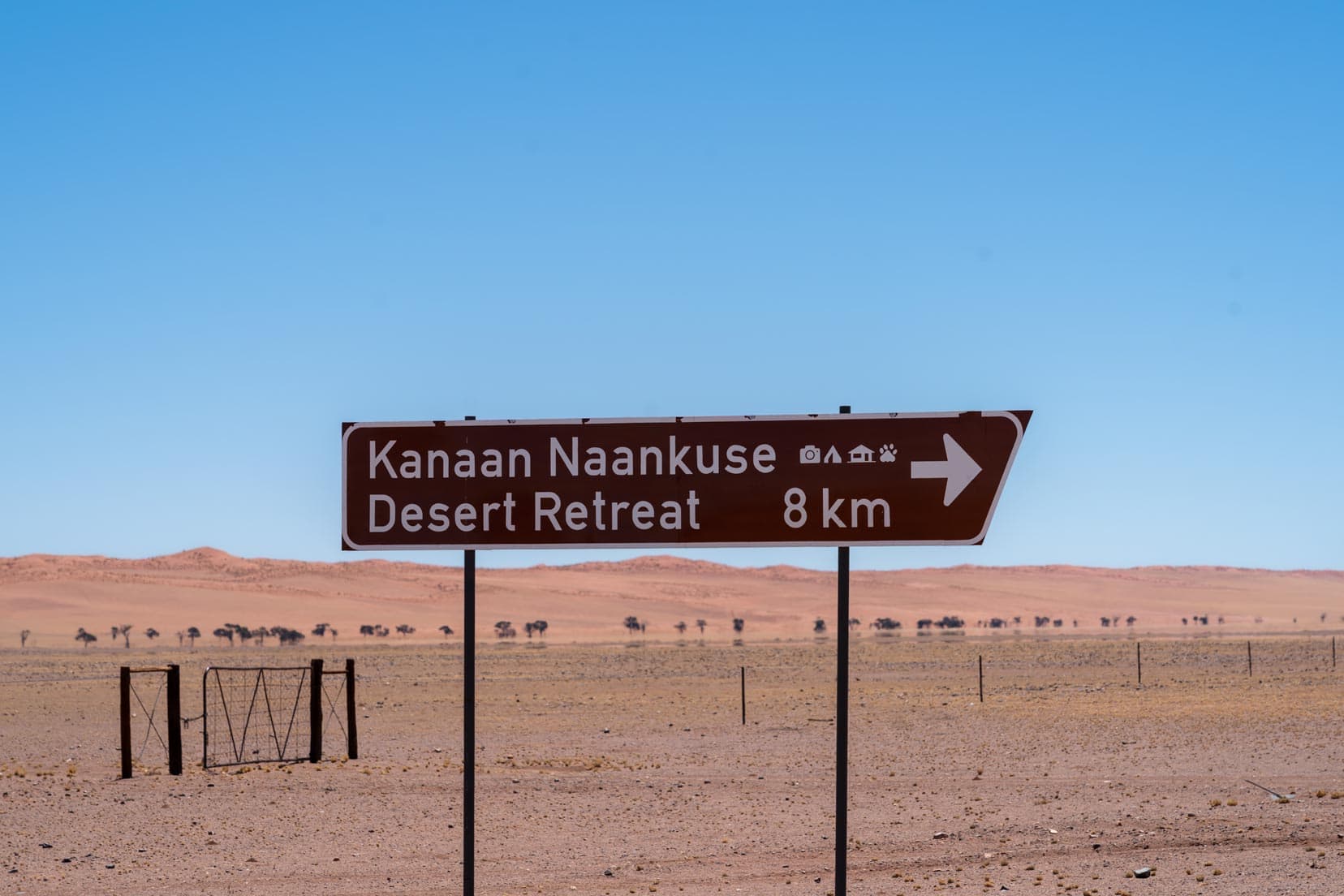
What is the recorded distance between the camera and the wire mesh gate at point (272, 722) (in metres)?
20.7

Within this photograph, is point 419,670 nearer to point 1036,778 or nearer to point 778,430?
point 1036,778

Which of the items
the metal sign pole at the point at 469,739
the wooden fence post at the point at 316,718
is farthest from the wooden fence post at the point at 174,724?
the metal sign pole at the point at 469,739

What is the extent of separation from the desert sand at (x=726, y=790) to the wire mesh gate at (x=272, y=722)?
2.27ft

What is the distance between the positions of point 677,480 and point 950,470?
1250 millimetres

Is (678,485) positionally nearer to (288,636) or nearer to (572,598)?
(288,636)

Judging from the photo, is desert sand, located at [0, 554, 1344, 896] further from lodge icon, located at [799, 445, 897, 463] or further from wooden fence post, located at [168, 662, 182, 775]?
lodge icon, located at [799, 445, 897, 463]

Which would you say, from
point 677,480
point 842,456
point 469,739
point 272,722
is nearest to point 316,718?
point 272,722

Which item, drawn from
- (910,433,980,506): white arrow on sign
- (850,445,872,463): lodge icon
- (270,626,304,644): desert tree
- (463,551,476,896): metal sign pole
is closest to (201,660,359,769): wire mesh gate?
(463,551,476,896): metal sign pole

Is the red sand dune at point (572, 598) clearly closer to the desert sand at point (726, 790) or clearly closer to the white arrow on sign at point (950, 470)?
the desert sand at point (726, 790)

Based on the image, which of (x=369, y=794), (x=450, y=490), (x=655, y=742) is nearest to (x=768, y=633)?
(x=655, y=742)

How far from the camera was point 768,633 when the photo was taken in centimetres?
13012

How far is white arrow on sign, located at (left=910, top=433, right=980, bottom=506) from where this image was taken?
601 cm

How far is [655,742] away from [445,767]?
24.1 feet

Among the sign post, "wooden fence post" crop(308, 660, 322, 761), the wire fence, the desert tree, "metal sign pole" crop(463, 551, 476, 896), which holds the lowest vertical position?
the desert tree
